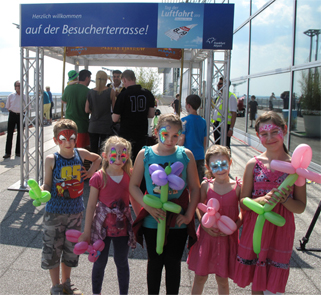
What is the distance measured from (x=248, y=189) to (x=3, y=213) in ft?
12.4

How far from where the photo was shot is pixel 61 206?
2.65 m

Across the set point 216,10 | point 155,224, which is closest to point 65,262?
point 155,224

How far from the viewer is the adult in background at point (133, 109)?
449cm

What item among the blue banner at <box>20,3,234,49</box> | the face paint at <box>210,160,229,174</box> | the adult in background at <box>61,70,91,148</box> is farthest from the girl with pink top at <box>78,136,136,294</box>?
the adult in background at <box>61,70,91,148</box>

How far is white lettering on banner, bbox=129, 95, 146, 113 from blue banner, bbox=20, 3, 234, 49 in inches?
44.2

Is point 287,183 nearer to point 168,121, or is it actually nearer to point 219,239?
point 219,239

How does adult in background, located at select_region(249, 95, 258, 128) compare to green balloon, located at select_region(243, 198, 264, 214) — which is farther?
adult in background, located at select_region(249, 95, 258, 128)

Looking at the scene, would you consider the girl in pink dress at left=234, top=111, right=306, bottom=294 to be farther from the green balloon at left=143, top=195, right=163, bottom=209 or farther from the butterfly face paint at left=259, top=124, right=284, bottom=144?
the green balloon at left=143, top=195, right=163, bottom=209

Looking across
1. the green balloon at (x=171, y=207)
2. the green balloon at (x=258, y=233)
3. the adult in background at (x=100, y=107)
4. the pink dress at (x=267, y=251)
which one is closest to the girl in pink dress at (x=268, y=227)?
the pink dress at (x=267, y=251)

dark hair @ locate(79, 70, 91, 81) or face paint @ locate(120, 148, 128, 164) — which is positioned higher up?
dark hair @ locate(79, 70, 91, 81)

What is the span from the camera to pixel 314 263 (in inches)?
133

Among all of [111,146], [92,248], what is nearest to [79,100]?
[111,146]

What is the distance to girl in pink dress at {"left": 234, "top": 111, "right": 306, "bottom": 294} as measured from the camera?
86.7 inches

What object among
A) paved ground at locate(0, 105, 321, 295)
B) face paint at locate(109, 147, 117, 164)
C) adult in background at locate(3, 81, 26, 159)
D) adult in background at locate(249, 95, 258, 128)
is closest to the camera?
face paint at locate(109, 147, 117, 164)
